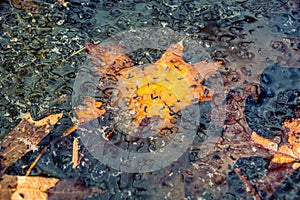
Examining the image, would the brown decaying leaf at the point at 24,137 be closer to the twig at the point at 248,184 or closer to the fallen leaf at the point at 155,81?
the fallen leaf at the point at 155,81

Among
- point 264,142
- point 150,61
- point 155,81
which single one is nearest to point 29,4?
point 150,61

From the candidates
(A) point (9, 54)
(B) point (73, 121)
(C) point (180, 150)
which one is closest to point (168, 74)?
(C) point (180, 150)

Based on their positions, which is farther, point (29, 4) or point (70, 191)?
point (29, 4)

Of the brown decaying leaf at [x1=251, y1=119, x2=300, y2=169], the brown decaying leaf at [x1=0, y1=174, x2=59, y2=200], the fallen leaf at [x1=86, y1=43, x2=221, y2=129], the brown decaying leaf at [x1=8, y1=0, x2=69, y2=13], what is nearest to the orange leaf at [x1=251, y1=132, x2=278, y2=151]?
the brown decaying leaf at [x1=251, y1=119, x2=300, y2=169]

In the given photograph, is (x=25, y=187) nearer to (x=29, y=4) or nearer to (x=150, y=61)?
(x=150, y=61)

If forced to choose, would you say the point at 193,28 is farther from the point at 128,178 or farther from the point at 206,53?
the point at 128,178

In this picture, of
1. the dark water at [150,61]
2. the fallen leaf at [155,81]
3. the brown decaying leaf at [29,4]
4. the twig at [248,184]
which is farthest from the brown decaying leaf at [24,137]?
the twig at [248,184]
